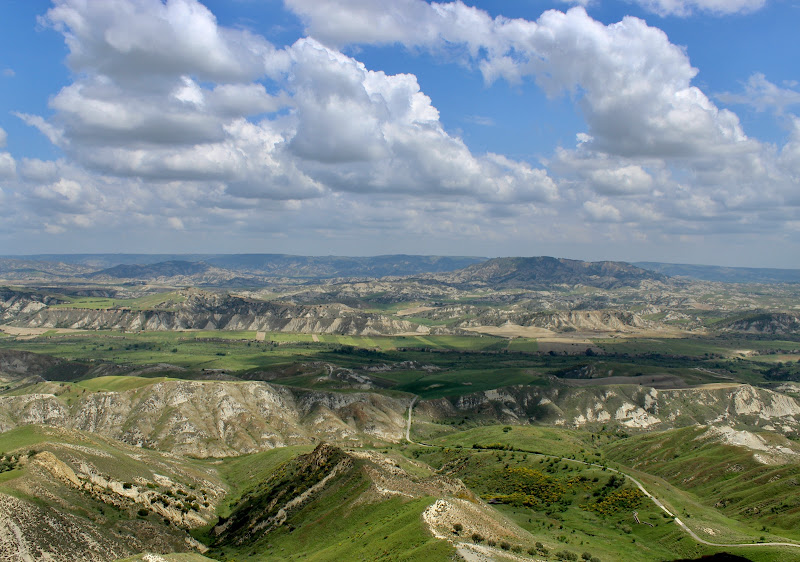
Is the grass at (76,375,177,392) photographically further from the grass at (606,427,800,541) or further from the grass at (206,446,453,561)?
the grass at (606,427,800,541)

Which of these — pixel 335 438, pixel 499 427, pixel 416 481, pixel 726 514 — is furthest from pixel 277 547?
pixel 499 427

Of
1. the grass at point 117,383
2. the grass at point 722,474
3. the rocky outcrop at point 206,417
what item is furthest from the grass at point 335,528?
the grass at point 117,383

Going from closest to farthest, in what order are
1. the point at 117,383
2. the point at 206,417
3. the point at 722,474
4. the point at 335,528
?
the point at 335,528 → the point at 722,474 → the point at 206,417 → the point at 117,383

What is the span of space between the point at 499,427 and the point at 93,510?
386 ft

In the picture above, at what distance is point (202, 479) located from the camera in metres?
114

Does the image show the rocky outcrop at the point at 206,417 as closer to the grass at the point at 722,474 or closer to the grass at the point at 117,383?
the grass at the point at 117,383

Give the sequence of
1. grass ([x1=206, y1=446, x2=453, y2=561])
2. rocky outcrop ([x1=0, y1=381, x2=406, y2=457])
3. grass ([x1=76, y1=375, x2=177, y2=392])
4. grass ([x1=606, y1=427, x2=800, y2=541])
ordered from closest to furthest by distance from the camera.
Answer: grass ([x1=206, y1=446, x2=453, y2=561])
grass ([x1=606, y1=427, x2=800, y2=541])
rocky outcrop ([x1=0, y1=381, x2=406, y2=457])
grass ([x1=76, y1=375, x2=177, y2=392])

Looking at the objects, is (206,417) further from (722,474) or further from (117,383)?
(722,474)

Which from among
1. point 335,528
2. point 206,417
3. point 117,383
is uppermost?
point 335,528

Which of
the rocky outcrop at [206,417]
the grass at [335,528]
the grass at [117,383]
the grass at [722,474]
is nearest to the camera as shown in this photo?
the grass at [335,528]

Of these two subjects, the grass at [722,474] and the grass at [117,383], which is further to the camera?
the grass at [117,383]

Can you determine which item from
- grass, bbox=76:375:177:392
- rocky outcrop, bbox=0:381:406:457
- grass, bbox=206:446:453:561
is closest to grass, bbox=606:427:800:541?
grass, bbox=206:446:453:561

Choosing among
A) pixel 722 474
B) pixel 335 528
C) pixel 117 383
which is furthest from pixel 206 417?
pixel 722 474

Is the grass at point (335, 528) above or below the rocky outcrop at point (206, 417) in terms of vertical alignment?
above
